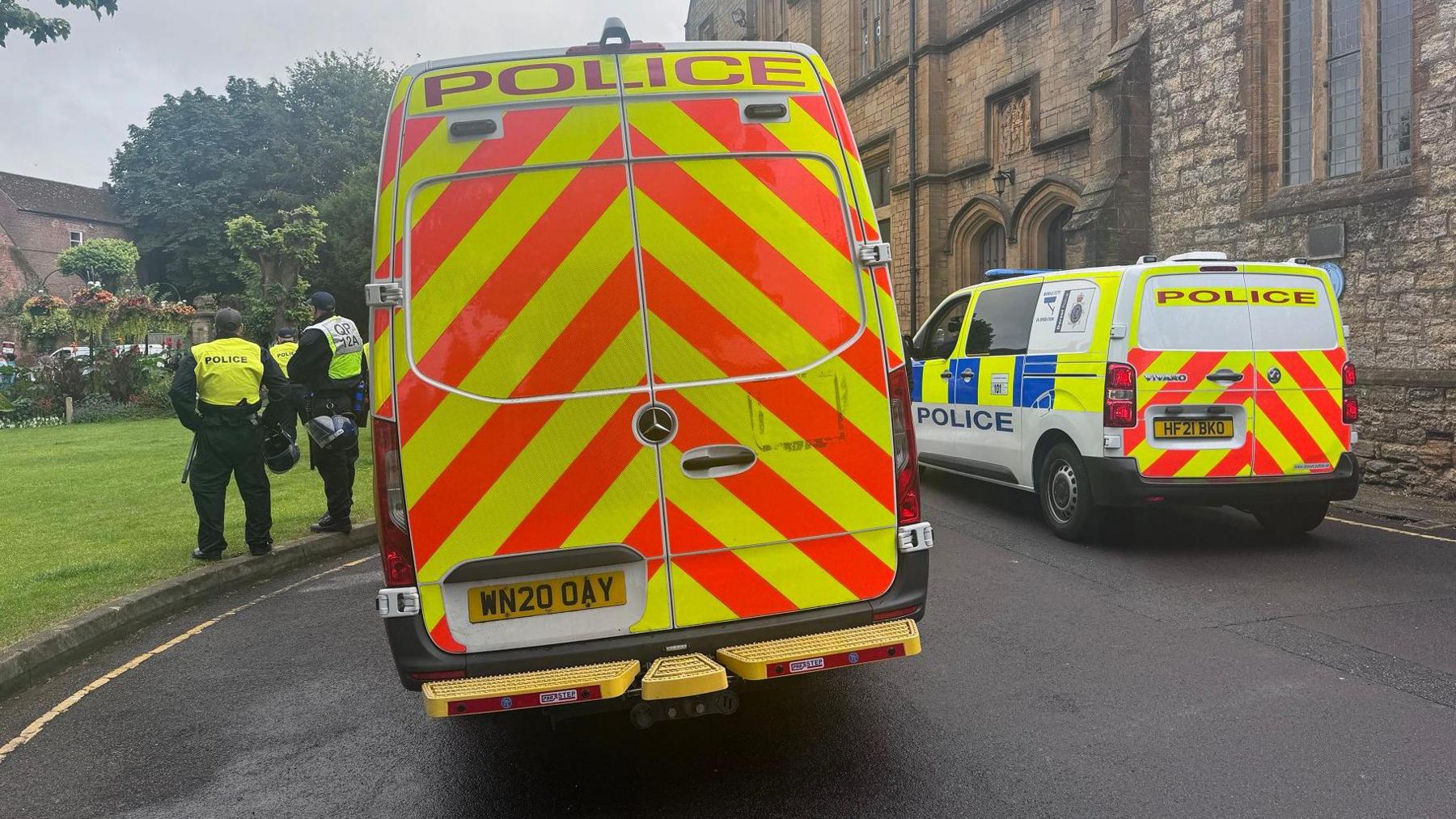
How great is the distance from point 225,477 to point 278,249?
2285 cm

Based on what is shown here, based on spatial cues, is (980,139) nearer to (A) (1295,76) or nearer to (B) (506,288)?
(A) (1295,76)

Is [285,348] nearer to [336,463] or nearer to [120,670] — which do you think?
[336,463]

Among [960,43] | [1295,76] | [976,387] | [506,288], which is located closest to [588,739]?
[506,288]

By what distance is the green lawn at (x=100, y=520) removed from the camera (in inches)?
245

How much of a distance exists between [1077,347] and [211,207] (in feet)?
175

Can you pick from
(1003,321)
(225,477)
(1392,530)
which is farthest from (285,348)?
(1392,530)

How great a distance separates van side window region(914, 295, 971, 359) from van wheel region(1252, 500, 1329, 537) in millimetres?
2788

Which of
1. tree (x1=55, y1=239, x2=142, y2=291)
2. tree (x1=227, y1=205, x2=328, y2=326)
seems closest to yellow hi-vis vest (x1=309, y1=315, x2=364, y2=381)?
tree (x1=227, y1=205, x2=328, y2=326)

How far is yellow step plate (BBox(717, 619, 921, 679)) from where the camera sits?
121 inches

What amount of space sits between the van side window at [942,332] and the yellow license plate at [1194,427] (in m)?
2.40

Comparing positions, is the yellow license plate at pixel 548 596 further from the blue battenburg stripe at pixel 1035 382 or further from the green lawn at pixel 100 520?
the blue battenburg stripe at pixel 1035 382

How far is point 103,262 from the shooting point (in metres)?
48.2

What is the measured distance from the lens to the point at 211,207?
1986 inches

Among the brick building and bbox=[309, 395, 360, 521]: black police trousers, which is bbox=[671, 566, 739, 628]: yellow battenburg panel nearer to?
bbox=[309, 395, 360, 521]: black police trousers
